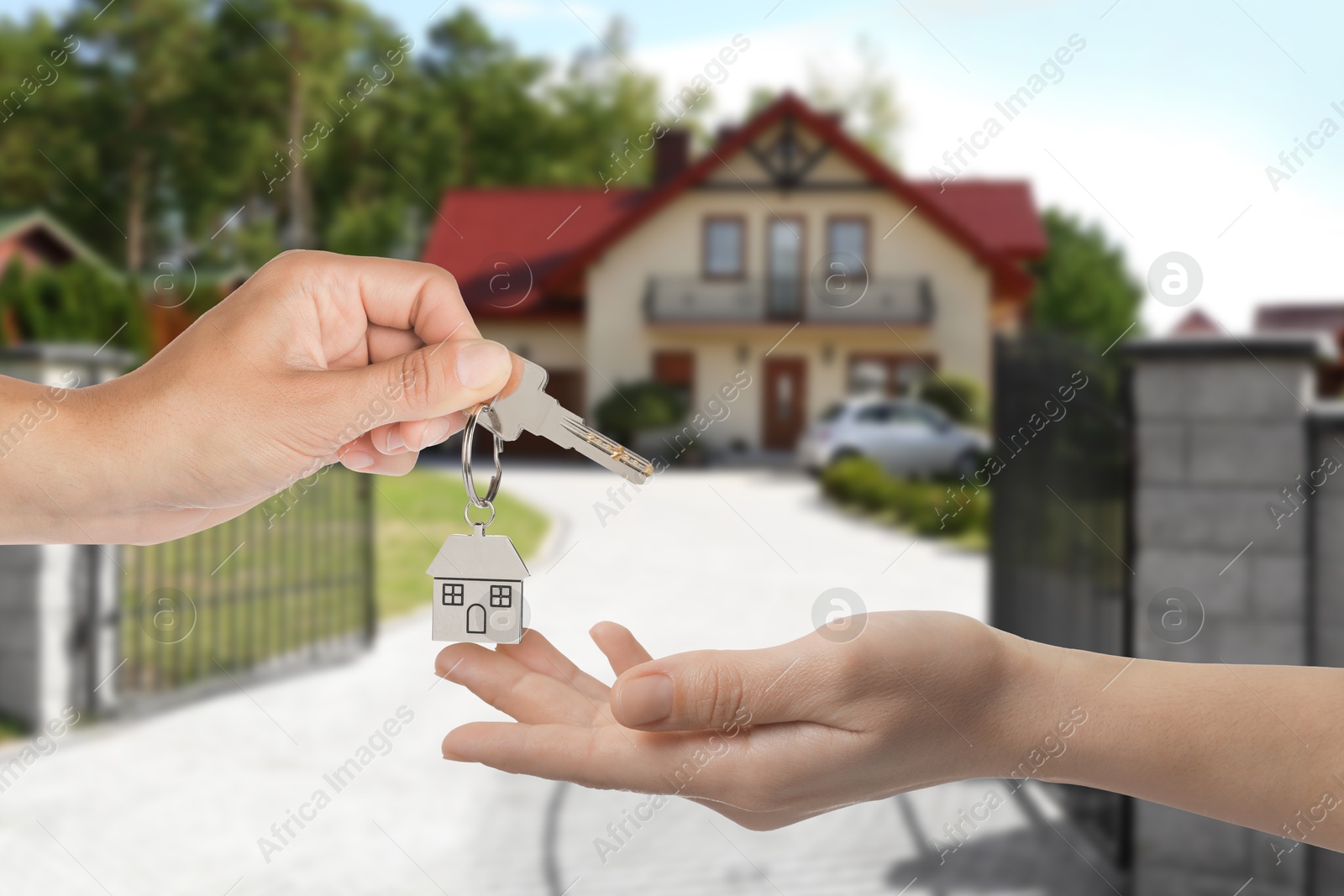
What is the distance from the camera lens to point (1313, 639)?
12.2 feet

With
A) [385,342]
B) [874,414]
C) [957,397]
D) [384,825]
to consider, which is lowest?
[384,825]

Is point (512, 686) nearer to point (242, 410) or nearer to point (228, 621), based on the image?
point (242, 410)

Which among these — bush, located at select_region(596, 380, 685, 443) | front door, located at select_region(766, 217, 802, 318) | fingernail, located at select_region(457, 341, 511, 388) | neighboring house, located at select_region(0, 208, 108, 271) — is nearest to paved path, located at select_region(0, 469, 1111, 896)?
fingernail, located at select_region(457, 341, 511, 388)

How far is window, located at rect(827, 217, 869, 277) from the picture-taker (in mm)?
24469

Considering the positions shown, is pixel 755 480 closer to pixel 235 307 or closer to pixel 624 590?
pixel 624 590

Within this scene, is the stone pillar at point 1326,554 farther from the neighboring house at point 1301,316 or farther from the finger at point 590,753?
the neighboring house at point 1301,316

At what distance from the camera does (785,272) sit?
24.8 meters

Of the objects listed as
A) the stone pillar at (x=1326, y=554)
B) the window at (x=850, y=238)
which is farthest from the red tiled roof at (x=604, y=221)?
the stone pillar at (x=1326, y=554)

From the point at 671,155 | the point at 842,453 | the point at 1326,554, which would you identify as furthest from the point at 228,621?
the point at 671,155

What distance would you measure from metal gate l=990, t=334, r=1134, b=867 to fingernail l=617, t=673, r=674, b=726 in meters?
3.03

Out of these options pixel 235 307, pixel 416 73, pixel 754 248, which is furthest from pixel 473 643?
pixel 416 73

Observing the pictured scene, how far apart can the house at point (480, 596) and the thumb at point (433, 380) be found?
0.22 metres

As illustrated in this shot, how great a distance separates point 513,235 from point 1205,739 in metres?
25.3

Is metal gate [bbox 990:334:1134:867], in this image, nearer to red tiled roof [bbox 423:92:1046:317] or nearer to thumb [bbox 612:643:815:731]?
thumb [bbox 612:643:815:731]
